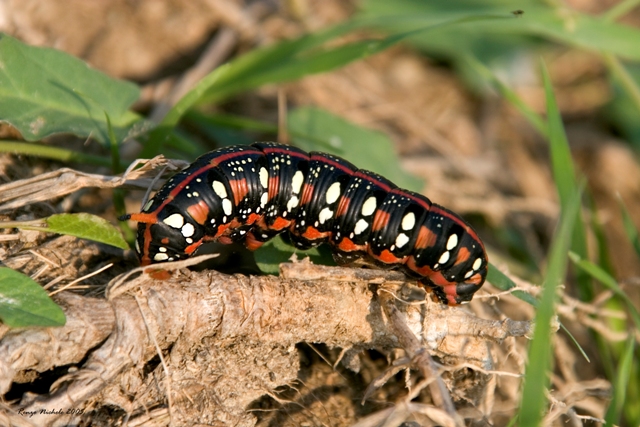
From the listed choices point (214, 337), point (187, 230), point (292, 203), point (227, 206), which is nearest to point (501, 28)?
point (292, 203)

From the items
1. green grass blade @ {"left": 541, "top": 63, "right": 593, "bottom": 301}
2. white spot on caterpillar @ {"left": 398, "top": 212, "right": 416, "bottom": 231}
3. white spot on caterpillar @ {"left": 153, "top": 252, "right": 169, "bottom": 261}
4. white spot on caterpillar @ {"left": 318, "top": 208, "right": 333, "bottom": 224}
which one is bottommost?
white spot on caterpillar @ {"left": 153, "top": 252, "right": 169, "bottom": 261}

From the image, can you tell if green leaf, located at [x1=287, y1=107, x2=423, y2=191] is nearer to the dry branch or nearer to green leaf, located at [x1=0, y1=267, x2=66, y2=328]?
the dry branch

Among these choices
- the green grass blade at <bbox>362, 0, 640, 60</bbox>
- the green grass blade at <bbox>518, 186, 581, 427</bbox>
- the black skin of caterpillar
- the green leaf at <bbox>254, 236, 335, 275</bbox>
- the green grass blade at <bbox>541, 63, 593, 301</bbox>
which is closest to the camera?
the green grass blade at <bbox>518, 186, 581, 427</bbox>

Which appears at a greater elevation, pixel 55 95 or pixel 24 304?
pixel 55 95

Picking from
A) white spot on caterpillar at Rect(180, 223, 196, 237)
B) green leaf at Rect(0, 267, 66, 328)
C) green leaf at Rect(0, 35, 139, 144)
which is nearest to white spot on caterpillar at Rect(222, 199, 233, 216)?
white spot on caterpillar at Rect(180, 223, 196, 237)

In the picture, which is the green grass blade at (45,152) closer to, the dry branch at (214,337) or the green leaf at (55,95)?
the green leaf at (55,95)

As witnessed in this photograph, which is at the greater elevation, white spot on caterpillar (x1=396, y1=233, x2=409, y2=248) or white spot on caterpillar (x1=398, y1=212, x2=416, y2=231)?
white spot on caterpillar (x1=398, y1=212, x2=416, y2=231)

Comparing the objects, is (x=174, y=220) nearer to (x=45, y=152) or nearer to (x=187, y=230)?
(x=187, y=230)
